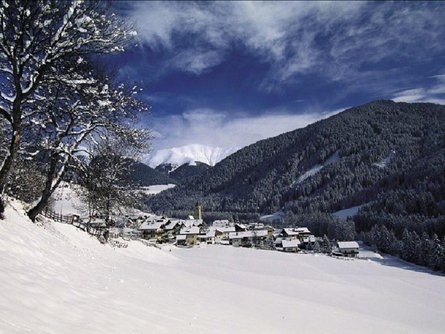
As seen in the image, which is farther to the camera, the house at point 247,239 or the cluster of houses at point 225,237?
the house at point 247,239

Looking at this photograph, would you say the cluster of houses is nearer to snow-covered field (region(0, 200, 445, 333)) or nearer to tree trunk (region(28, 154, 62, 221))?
tree trunk (region(28, 154, 62, 221))

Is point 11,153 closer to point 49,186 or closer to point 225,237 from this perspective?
point 49,186

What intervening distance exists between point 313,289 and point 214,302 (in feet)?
36.4

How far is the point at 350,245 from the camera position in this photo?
79625 mm

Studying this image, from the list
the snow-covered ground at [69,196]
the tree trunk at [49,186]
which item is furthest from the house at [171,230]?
the tree trunk at [49,186]

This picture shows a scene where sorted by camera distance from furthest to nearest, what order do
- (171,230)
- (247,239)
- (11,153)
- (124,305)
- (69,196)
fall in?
(171,230) → (247,239) → (69,196) → (11,153) → (124,305)

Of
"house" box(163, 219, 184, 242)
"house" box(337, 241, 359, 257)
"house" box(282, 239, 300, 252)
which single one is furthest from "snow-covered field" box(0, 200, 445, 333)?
"house" box(163, 219, 184, 242)

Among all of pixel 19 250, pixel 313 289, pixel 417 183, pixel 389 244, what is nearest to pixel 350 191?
pixel 417 183

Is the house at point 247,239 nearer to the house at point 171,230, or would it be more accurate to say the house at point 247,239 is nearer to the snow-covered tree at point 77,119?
the house at point 171,230

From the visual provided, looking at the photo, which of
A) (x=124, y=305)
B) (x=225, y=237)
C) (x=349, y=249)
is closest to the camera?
(x=124, y=305)

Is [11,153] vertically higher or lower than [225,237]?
higher

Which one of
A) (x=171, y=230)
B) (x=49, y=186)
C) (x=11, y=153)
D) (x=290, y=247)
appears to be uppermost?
(x=11, y=153)

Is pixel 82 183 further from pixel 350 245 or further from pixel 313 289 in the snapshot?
pixel 350 245

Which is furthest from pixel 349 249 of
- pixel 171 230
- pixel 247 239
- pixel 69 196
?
pixel 69 196
